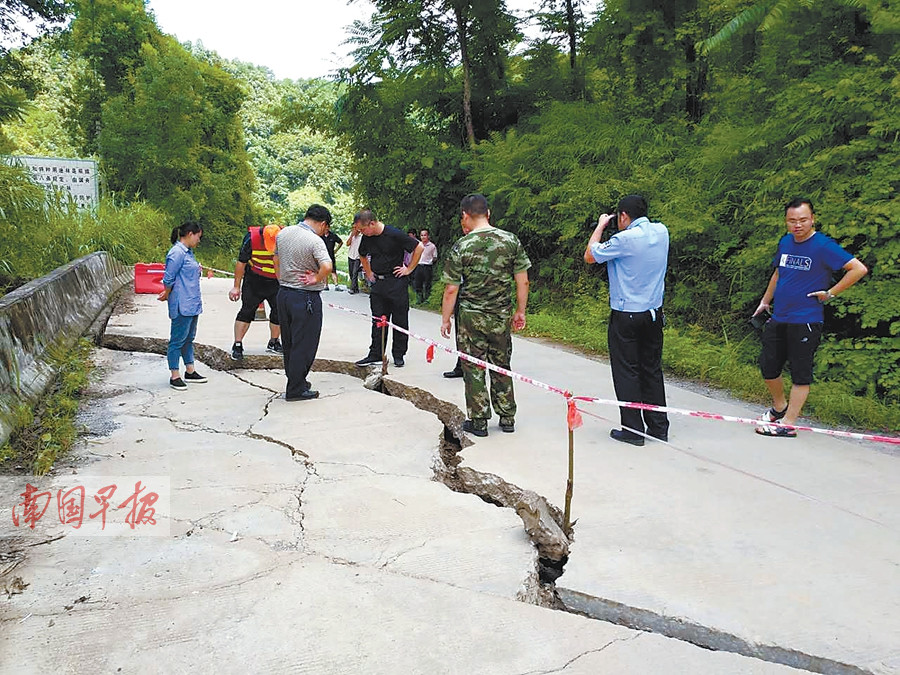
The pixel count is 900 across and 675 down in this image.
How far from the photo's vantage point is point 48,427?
4.48m

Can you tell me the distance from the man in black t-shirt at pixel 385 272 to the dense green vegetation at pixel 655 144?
293 cm

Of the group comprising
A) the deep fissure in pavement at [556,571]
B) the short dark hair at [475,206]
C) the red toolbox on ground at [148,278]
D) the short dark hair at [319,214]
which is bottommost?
the deep fissure in pavement at [556,571]

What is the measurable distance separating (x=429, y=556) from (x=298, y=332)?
328 cm

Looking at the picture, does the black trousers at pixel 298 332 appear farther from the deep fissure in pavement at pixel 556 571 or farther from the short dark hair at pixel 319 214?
the deep fissure in pavement at pixel 556 571

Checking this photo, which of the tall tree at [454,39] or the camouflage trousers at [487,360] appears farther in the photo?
the tall tree at [454,39]

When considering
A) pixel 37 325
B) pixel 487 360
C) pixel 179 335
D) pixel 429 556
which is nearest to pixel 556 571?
pixel 429 556

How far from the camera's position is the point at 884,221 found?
568 centimetres

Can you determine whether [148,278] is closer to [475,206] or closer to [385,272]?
[385,272]

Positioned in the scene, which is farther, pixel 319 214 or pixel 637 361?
pixel 319 214

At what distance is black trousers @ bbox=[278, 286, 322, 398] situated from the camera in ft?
18.9

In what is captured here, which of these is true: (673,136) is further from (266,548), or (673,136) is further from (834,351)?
(266,548)

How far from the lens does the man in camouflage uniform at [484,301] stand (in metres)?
4.77

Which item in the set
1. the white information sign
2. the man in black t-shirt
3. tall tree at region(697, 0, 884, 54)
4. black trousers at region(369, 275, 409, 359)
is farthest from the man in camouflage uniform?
the white information sign

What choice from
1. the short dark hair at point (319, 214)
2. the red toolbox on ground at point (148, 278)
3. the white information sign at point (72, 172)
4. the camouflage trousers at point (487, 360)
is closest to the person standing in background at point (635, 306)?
the camouflage trousers at point (487, 360)
